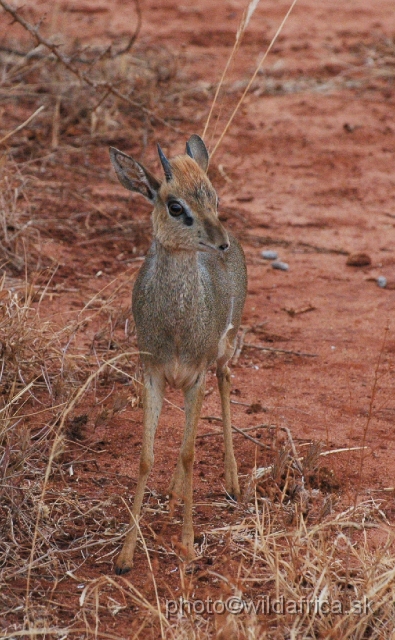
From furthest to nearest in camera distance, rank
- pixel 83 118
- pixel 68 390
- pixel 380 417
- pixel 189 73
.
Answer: pixel 189 73
pixel 83 118
pixel 380 417
pixel 68 390

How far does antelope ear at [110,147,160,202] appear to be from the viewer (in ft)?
14.6

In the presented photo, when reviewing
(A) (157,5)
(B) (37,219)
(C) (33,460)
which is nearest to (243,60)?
(A) (157,5)

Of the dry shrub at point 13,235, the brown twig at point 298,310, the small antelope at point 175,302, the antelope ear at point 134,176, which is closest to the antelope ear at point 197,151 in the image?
the small antelope at point 175,302

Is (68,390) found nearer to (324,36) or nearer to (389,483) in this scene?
(389,483)

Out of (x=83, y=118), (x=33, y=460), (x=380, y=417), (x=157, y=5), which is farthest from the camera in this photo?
(x=157, y=5)

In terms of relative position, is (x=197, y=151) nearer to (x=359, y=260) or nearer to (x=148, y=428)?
(x=148, y=428)

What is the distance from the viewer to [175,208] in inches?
171

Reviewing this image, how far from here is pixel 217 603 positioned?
13.1 ft

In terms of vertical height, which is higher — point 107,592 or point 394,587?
point 394,587

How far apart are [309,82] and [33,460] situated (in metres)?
8.18

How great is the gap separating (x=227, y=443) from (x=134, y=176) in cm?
146

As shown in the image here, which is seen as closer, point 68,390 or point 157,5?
point 68,390

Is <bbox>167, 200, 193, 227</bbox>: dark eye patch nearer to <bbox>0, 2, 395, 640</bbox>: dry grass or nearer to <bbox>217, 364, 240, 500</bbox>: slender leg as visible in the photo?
<bbox>0, 2, 395, 640</bbox>: dry grass

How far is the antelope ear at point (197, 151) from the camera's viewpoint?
16.1 feet
